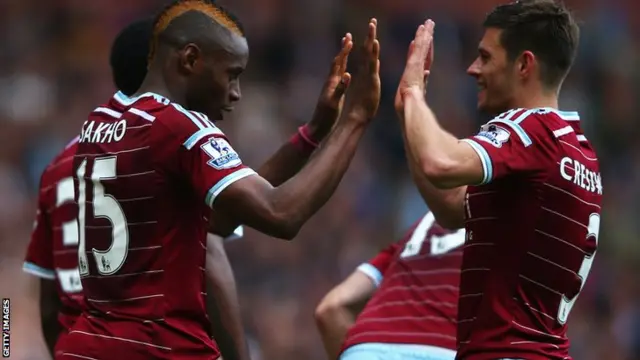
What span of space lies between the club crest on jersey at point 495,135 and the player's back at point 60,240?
2144mm

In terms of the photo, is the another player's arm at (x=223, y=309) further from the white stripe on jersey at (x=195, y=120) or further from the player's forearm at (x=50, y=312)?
the white stripe on jersey at (x=195, y=120)

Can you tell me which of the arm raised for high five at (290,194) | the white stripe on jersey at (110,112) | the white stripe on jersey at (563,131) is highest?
the white stripe on jersey at (110,112)

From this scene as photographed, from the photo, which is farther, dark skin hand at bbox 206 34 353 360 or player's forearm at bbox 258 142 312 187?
player's forearm at bbox 258 142 312 187

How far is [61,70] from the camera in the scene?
12.0m

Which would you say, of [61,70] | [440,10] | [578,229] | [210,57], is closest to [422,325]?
[578,229]

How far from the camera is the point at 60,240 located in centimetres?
613

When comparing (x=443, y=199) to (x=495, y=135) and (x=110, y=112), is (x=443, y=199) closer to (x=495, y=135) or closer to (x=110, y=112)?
(x=495, y=135)

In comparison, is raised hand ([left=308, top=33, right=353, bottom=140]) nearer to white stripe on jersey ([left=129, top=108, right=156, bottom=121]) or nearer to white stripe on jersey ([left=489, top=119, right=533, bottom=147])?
white stripe on jersey ([left=489, top=119, right=533, bottom=147])

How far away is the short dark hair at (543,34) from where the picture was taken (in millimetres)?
5035

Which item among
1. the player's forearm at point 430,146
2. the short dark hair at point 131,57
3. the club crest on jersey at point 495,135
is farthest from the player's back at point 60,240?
the club crest on jersey at point 495,135

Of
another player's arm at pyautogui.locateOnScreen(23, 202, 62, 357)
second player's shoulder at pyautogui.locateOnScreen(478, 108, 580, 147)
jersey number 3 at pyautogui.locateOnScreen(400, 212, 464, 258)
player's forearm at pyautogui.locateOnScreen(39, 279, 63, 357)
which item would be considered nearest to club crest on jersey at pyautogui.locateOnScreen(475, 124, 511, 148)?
second player's shoulder at pyautogui.locateOnScreen(478, 108, 580, 147)

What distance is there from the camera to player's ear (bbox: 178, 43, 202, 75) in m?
4.84

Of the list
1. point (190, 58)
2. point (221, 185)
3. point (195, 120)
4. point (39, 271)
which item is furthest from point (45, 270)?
point (221, 185)

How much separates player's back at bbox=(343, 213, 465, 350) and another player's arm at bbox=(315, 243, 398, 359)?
16 centimetres
